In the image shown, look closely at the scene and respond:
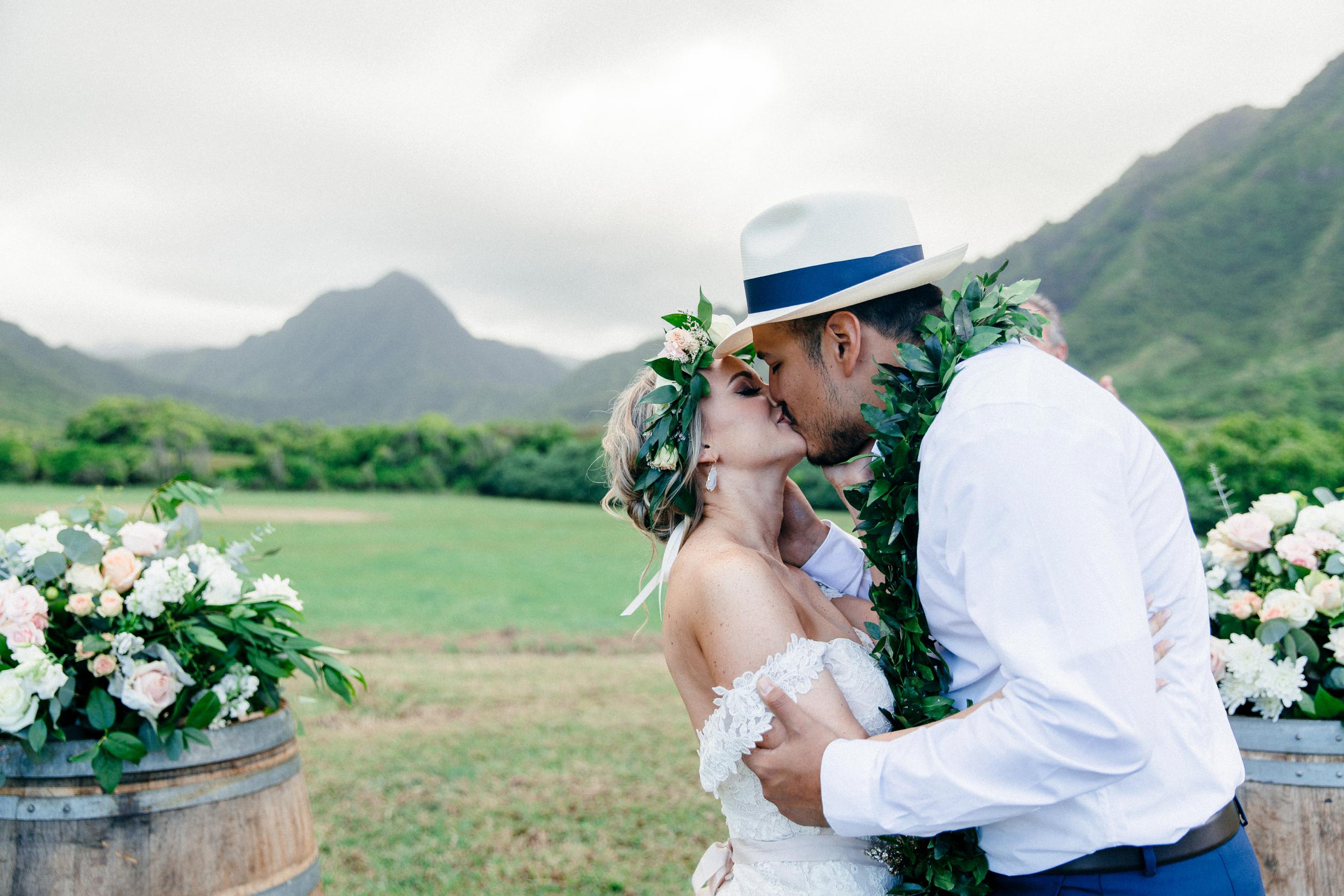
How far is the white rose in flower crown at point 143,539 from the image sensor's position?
322 centimetres

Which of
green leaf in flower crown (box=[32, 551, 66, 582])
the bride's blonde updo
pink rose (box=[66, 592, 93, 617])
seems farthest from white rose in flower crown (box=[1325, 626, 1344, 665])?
green leaf in flower crown (box=[32, 551, 66, 582])

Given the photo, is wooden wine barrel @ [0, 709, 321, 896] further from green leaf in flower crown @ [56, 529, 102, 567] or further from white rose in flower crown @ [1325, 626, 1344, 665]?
white rose in flower crown @ [1325, 626, 1344, 665]

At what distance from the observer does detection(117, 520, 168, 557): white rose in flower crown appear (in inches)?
127

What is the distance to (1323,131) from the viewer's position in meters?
95.8

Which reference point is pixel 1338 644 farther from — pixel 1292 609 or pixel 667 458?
pixel 667 458

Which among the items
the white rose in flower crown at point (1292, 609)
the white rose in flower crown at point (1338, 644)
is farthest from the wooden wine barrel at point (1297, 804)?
the white rose in flower crown at point (1292, 609)

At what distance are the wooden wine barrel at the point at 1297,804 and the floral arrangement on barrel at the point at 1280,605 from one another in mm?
78

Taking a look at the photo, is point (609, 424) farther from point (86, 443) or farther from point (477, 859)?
point (86, 443)

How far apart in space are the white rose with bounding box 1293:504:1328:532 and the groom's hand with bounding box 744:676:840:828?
2280mm

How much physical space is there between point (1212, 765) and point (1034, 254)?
113455mm

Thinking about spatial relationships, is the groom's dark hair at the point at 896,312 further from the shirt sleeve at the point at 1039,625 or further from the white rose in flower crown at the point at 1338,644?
the white rose in flower crown at the point at 1338,644

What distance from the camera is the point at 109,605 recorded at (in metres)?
3.05

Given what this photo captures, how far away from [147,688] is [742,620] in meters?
1.92

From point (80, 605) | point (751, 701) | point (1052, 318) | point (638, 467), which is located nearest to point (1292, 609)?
point (751, 701)
